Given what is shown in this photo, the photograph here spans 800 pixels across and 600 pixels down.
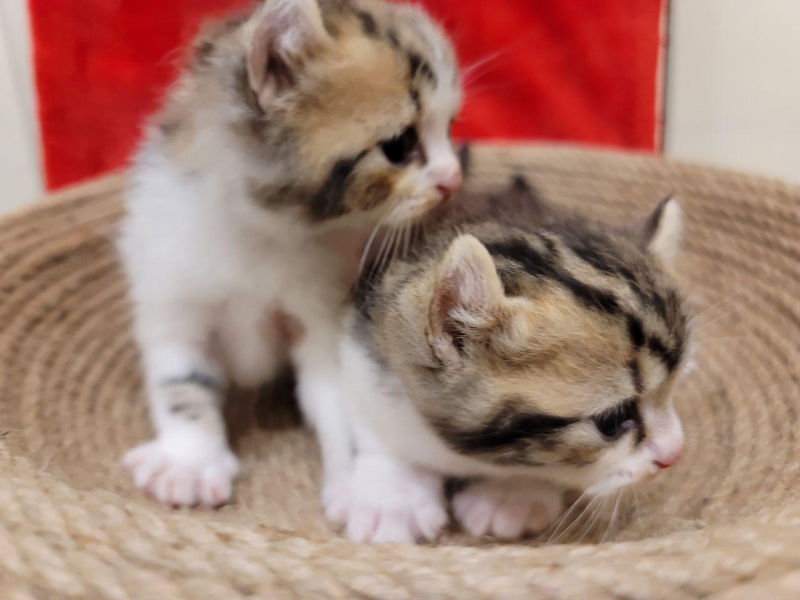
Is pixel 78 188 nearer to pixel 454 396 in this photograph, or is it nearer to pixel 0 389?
pixel 0 389

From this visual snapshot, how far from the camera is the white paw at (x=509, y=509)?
104cm

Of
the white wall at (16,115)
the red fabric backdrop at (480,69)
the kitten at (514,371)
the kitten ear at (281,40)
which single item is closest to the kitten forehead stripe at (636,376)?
the kitten at (514,371)

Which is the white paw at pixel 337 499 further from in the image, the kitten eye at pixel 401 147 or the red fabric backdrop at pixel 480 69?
the red fabric backdrop at pixel 480 69

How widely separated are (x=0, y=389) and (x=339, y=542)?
0.75 metres

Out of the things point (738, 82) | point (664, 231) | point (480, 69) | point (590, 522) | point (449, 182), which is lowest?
point (590, 522)

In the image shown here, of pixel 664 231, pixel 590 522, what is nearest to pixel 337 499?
pixel 590 522

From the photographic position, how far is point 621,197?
5.86ft

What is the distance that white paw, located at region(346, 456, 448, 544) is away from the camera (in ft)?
3.46

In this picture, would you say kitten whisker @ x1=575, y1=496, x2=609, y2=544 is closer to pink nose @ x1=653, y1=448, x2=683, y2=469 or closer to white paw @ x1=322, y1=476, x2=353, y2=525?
pink nose @ x1=653, y1=448, x2=683, y2=469

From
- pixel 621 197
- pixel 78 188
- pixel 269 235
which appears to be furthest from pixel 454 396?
pixel 78 188

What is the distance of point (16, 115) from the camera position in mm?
2227

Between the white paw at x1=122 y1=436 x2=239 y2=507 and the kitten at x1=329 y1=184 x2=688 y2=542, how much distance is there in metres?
0.21

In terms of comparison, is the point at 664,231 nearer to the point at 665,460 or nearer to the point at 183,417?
the point at 665,460

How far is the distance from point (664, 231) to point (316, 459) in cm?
72
